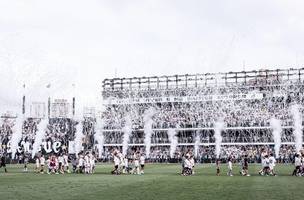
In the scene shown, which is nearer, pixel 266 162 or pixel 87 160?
pixel 266 162

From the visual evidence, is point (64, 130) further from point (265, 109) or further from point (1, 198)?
point (1, 198)

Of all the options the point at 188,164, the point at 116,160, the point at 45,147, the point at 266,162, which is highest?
the point at 45,147

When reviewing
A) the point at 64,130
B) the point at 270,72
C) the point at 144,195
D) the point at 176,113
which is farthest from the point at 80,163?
the point at 270,72

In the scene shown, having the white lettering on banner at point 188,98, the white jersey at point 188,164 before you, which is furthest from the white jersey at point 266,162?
the white lettering on banner at point 188,98

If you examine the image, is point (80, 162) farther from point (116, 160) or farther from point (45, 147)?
point (45, 147)

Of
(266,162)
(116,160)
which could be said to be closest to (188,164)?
(116,160)

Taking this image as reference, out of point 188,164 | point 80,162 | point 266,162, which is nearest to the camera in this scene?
point 266,162

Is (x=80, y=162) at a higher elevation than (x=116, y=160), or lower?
lower

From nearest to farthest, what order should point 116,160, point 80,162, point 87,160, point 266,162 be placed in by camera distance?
point 266,162, point 116,160, point 87,160, point 80,162

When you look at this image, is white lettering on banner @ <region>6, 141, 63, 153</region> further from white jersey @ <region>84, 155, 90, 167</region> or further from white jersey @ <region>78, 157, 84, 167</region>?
white jersey @ <region>84, 155, 90, 167</region>

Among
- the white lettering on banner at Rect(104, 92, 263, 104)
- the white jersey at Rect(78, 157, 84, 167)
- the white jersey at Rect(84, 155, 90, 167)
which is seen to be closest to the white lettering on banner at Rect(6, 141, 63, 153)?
the white jersey at Rect(78, 157, 84, 167)

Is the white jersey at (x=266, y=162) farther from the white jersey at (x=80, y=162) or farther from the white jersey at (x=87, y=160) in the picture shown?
the white jersey at (x=80, y=162)

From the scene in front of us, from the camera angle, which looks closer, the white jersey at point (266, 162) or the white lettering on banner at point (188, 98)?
the white jersey at point (266, 162)

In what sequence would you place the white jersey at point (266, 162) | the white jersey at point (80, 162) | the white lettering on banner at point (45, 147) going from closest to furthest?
the white jersey at point (266, 162), the white jersey at point (80, 162), the white lettering on banner at point (45, 147)
